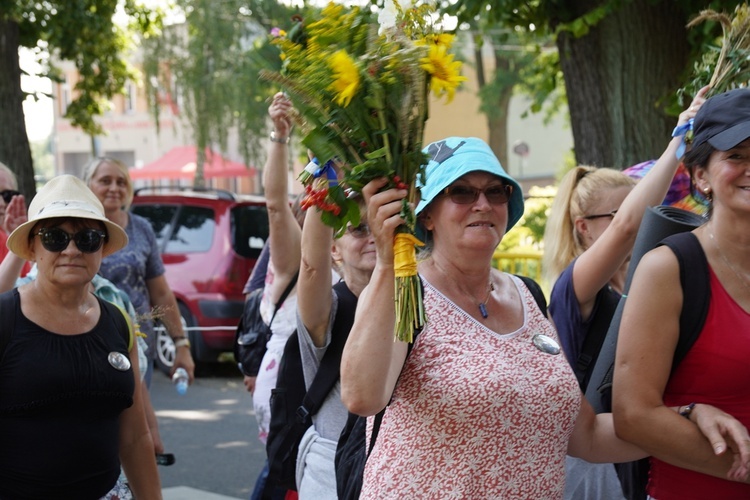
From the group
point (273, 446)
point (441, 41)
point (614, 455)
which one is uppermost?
point (441, 41)

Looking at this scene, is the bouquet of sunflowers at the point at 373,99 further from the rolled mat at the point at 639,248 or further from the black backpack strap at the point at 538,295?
the rolled mat at the point at 639,248

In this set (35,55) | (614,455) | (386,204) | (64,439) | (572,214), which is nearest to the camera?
(386,204)

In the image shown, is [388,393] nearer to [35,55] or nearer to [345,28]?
[345,28]

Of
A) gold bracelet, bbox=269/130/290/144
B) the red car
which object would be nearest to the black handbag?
gold bracelet, bbox=269/130/290/144

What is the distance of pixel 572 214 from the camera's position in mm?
4250

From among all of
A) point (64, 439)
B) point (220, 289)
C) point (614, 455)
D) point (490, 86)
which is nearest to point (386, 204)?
point (614, 455)

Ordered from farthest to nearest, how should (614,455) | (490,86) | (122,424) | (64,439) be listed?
Answer: (490,86)
(122,424)
(64,439)
(614,455)

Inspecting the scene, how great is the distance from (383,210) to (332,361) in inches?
49.1

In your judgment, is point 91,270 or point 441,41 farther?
point 91,270

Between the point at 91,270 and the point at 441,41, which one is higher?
the point at 441,41

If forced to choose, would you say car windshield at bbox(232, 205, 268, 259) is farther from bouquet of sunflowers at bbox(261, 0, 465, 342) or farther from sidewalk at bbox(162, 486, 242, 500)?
bouquet of sunflowers at bbox(261, 0, 465, 342)

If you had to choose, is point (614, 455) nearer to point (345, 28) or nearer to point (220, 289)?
point (345, 28)

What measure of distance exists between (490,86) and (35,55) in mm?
16230

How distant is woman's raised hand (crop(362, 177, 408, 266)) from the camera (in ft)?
7.87
